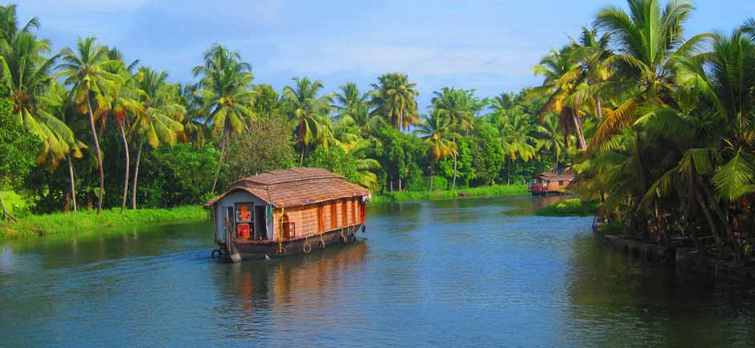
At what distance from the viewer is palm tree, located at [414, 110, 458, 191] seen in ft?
210

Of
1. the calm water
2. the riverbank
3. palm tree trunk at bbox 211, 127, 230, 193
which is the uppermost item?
palm tree trunk at bbox 211, 127, 230, 193

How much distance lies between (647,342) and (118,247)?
2236 centimetres

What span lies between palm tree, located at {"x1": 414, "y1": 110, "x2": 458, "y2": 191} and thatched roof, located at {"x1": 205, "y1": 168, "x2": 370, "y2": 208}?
3246cm

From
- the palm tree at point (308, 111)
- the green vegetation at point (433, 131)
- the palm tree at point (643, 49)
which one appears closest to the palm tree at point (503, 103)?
the green vegetation at point (433, 131)

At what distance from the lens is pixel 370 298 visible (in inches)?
733

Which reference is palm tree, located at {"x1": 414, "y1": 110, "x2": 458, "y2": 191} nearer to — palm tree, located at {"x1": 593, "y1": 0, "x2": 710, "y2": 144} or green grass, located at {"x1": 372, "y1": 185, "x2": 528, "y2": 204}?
green grass, located at {"x1": 372, "y1": 185, "x2": 528, "y2": 204}

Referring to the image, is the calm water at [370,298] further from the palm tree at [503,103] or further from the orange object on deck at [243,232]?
the palm tree at [503,103]

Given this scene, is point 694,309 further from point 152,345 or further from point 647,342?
point 152,345

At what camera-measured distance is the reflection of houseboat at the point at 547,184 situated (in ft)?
211

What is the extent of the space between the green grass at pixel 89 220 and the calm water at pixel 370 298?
13.8ft

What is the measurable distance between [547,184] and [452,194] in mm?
8229

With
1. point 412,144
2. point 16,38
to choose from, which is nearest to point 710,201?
point 16,38

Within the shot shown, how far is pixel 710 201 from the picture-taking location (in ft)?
57.4

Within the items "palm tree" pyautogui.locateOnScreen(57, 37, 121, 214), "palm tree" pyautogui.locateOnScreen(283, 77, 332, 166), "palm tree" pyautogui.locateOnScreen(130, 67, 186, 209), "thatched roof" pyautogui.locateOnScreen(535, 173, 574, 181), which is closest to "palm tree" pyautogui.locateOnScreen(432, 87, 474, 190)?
"thatched roof" pyautogui.locateOnScreen(535, 173, 574, 181)
